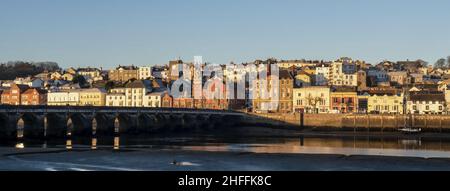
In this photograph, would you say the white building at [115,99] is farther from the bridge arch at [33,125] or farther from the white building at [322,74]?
the bridge arch at [33,125]

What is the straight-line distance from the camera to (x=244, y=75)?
168 meters

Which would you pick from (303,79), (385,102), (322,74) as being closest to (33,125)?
(385,102)

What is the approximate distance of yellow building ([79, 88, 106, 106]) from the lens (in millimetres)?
164375

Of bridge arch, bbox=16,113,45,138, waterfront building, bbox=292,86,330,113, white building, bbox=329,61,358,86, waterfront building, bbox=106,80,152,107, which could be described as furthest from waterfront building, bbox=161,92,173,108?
bridge arch, bbox=16,113,45,138

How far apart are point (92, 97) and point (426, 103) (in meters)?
72.4

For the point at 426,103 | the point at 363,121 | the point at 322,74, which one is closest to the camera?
the point at 363,121

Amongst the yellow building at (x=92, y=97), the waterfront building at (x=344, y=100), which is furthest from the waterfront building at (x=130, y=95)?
the waterfront building at (x=344, y=100)

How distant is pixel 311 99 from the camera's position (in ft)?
472

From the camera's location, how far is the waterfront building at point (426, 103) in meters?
135

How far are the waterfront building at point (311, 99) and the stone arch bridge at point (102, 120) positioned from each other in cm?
2342

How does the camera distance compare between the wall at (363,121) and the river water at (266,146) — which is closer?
the river water at (266,146)

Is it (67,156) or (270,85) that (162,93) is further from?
(67,156)

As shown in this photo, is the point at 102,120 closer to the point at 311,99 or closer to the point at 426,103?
the point at 311,99
